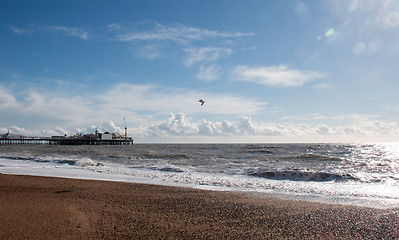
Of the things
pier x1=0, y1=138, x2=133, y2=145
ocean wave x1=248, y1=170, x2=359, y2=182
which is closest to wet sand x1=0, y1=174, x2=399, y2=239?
ocean wave x1=248, y1=170, x2=359, y2=182

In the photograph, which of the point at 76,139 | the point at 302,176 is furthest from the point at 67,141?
the point at 302,176

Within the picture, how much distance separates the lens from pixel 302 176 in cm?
1455

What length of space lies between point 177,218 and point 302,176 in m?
10.9

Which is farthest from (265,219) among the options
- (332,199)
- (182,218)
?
(332,199)

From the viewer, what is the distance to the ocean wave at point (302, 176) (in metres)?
13.8

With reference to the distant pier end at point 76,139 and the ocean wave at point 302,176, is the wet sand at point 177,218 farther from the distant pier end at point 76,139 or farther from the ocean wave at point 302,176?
the distant pier end at point 76,139

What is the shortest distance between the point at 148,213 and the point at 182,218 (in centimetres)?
81

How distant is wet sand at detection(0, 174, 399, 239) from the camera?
4.44 meters

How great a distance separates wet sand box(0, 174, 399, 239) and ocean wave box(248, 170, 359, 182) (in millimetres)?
7376

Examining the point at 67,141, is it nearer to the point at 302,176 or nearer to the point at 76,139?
the point at 76,139

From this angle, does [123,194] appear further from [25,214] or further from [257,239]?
[257,239]

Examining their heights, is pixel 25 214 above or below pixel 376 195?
above

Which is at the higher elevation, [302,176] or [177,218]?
[177,218]

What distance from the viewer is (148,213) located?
5.76m
